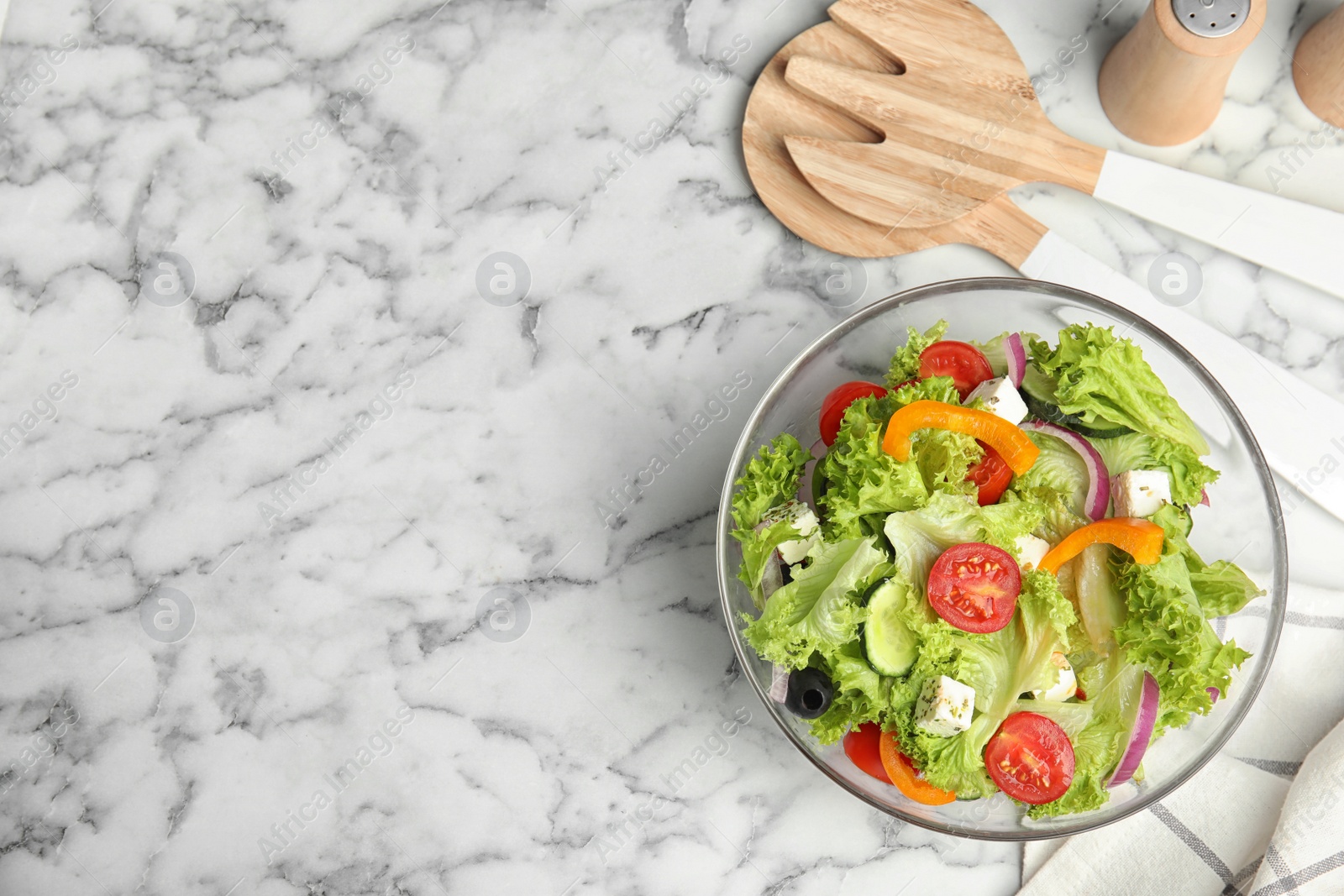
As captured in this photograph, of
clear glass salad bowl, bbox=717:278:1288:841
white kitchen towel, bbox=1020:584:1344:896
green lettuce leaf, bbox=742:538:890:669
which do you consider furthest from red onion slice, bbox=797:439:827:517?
white kitchen towel, bbox=1020:584:1344:896

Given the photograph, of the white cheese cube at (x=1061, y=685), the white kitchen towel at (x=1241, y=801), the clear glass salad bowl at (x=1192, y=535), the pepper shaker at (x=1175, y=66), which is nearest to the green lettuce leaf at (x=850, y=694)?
the clear glass salad bowl at (x=1192, y=535)

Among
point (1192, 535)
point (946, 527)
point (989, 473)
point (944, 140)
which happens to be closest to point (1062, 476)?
point (989, 473)

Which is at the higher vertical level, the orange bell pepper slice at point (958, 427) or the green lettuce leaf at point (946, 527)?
the orange bell pepper slice at point (958, 427)

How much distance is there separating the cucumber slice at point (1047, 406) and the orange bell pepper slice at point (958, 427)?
0.17m

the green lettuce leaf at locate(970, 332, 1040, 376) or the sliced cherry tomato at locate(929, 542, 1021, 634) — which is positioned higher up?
the green lettuce leaf at locate(970, 332, 1040, 376)

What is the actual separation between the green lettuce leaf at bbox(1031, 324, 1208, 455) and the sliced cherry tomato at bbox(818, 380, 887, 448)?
0.29 m

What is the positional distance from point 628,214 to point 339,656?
1.05 m

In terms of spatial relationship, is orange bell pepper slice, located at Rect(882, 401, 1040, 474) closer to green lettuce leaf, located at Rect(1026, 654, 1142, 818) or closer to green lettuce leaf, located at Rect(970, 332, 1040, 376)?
green lettuce leaf, located at Rect(970, 332, 1040, 376)

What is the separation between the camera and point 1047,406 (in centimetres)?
157

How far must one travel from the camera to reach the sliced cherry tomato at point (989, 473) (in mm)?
1458

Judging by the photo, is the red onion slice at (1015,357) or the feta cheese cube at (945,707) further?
the red onion slice at (1015,357)

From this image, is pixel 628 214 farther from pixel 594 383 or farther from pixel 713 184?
pixel 594 383

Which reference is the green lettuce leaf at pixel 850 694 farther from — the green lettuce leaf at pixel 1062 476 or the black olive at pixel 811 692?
the green lettuce leaf at pixel 1062 476

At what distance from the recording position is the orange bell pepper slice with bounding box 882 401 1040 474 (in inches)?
54.8
